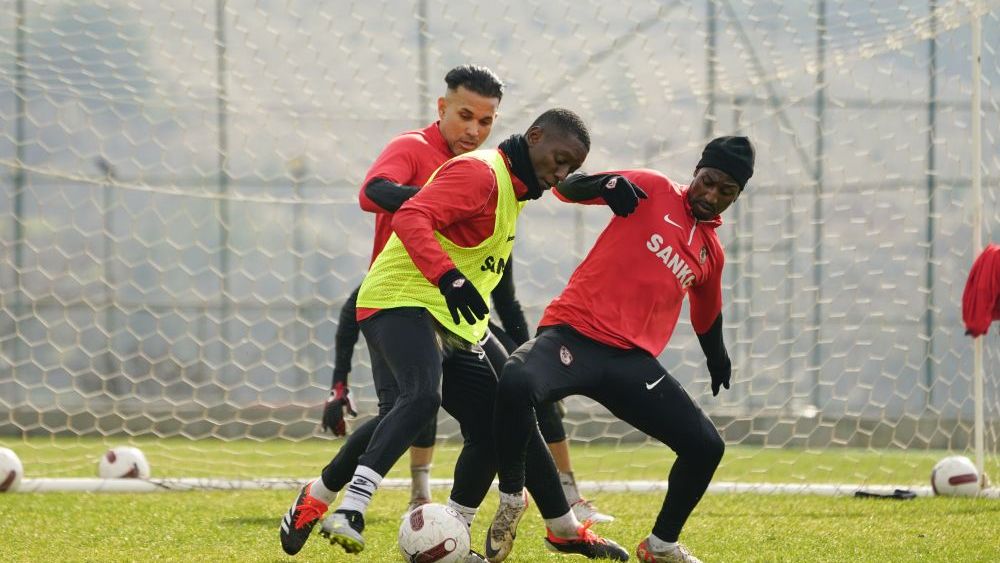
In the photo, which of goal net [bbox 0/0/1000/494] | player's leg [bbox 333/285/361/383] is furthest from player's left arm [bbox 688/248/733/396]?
goal net [bbox 0/0/1000/494]

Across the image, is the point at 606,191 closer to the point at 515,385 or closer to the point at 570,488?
the point at 515,385

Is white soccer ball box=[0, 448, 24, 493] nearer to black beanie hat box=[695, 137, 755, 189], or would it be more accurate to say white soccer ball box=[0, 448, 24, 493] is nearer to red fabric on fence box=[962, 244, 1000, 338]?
black beanie hat box=[695, 137, 755, 189]

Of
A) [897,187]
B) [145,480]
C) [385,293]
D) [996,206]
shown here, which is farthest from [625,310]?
[897,187]

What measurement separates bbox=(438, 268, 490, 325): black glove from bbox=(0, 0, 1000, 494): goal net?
4246 mm

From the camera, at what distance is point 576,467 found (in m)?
8.88

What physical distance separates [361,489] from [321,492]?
367 mm

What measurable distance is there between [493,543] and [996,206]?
16.0 ft

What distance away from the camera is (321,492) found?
419 centimetres

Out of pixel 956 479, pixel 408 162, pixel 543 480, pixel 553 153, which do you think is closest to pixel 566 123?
pixel 553 153

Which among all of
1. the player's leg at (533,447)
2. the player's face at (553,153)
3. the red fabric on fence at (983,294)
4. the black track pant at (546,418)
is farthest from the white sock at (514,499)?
the red fabric on fence at (983,294)

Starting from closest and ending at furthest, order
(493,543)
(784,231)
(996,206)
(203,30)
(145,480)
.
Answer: (493,543), (145,480), (996,206), (203,30), (784,231)

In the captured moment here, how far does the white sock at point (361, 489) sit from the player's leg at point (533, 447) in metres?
0.46

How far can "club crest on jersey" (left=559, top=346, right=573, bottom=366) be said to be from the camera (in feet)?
13.5

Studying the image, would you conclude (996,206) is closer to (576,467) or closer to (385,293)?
(576,467)
